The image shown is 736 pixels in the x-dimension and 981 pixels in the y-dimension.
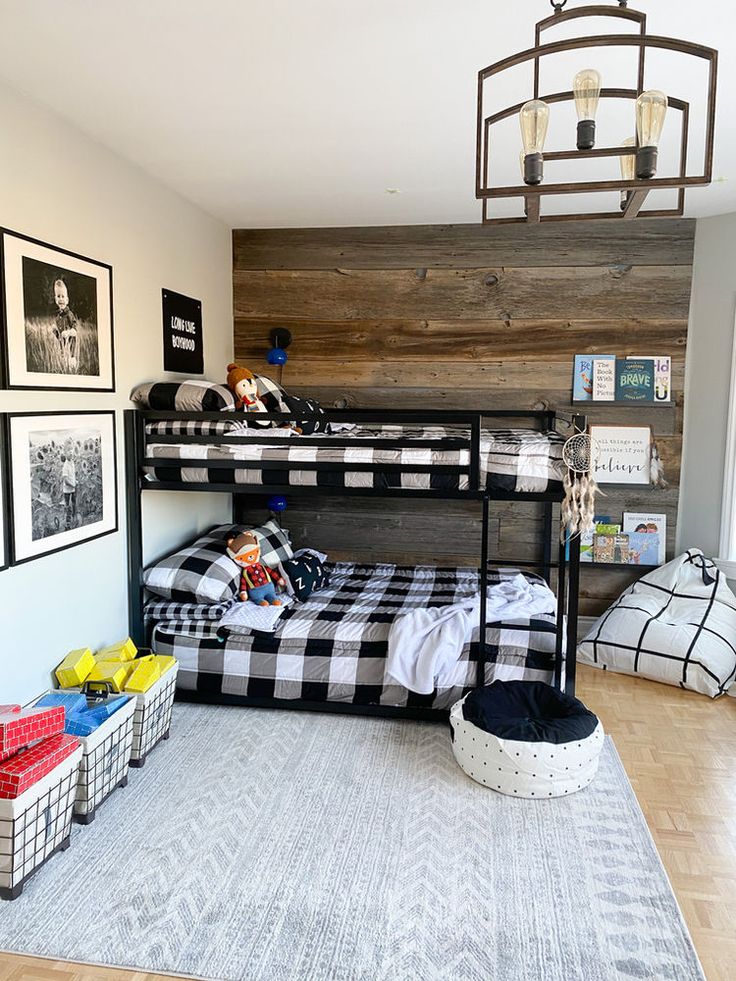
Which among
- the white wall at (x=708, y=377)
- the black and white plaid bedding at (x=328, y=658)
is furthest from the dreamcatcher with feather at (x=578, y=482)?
the white wall at (x=708, y=377)

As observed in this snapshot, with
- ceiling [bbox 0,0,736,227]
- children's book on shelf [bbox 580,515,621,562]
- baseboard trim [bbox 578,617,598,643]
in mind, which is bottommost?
baseboard trim [bbox 578,617,598,643]

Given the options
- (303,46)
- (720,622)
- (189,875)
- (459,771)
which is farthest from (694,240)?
(189,875)

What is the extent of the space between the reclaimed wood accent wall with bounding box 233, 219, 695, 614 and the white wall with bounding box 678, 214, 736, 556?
0.20 ft

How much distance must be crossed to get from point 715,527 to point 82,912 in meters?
3.54

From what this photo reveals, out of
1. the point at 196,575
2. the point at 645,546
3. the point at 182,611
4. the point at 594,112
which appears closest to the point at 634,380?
the point at 645,546

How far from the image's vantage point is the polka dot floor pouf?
2.59 metres

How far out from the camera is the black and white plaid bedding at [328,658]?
316 cm

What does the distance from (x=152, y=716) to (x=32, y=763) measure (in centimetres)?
77

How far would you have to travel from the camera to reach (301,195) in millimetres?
3699

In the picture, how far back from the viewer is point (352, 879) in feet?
7.16

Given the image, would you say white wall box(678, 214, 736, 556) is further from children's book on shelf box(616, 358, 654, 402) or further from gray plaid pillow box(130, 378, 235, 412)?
gray plaid pillow box(130, 378, 235, 412)

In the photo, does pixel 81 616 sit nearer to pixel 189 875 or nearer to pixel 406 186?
pixel 189 875

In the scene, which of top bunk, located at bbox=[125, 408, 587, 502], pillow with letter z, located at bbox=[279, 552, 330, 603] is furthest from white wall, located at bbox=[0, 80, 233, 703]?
pillow with letter z, located at bbox=[279, 552, 330, 603]

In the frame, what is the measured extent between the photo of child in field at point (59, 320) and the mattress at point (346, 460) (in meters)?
0.52
